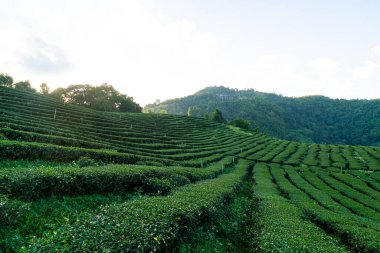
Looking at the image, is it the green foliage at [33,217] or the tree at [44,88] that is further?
the tree at [44,88]

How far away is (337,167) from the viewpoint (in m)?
47.0

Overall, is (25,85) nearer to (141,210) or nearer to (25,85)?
(25,85)

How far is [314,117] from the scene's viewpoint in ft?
531

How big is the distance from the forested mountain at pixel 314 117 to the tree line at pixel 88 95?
4333 cm

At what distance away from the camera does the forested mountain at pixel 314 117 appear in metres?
126

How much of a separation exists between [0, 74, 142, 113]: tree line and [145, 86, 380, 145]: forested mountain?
4333cm

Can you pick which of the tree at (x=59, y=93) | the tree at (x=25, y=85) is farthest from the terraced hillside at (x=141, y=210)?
the tree at (x=25, y=85)

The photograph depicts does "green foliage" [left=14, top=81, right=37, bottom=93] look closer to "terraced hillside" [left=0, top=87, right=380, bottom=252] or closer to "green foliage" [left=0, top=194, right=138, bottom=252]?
"terraced hillside" [left=0, top=87, right=380, bottom=252]

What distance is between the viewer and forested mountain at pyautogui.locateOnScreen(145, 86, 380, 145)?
126 metres

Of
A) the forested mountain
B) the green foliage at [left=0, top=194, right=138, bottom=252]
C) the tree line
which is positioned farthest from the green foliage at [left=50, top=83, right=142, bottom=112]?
the green foliage at [left=0, top=194, right=138, bottom=252]

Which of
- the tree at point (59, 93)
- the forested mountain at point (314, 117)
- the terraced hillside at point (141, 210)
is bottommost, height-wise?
the terraced hillside at point (141, 210)

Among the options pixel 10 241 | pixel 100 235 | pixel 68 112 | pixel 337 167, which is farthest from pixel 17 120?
pixel 337 167

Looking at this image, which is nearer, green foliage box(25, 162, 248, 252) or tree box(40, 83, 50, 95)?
green foliage box(25, 162, 248, 252)

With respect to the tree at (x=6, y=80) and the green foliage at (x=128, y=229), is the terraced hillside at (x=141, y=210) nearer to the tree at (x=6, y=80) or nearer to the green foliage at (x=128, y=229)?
the green foliage at (x=128, y=229)
